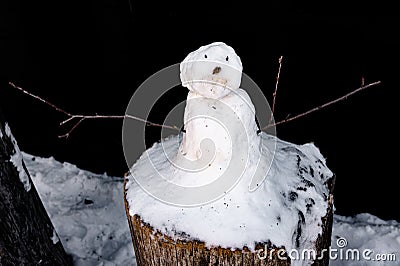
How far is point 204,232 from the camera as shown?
1.72m

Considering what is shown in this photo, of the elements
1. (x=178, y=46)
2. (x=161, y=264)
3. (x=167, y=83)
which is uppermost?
(x=178, y=46)

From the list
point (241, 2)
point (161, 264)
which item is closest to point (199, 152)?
point (161, 264)

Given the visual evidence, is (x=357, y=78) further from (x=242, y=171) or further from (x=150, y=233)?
Result: (x=150, y=233)

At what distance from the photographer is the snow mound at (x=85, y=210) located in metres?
2.83

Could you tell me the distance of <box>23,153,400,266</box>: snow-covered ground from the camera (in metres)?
2.71

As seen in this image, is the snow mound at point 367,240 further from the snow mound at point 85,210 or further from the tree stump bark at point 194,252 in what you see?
the snow mound at point 85,210

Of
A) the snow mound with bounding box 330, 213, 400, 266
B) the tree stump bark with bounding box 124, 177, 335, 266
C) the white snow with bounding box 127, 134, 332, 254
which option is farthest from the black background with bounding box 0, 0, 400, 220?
the tree stump bark with bounding box 124, 177, 335, 266

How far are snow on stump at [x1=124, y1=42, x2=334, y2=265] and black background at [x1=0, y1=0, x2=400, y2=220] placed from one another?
90 cm

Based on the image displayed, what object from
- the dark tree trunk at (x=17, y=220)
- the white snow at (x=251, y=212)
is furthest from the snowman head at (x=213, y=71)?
the dark tree trunk at (x=17, y=220)

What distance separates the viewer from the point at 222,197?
1756 millimetres

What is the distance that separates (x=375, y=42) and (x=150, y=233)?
1.42 meters

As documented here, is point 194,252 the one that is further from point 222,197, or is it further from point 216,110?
point 216,110

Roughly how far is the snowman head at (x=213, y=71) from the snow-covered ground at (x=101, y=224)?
53.5 inches

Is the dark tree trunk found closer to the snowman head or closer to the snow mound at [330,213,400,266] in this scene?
the snowman head
